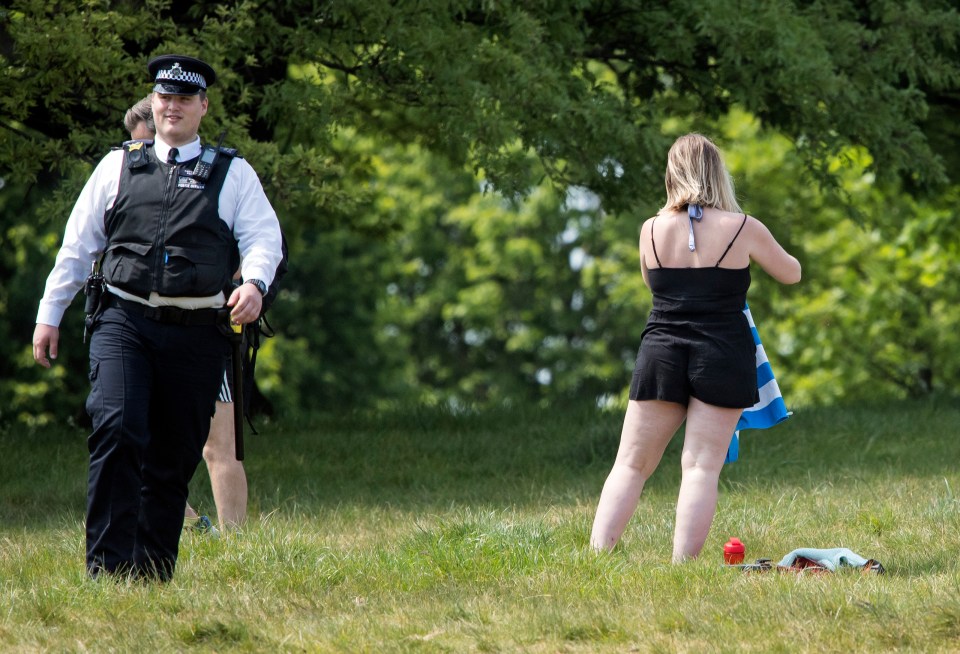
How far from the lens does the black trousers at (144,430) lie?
16.1 feet

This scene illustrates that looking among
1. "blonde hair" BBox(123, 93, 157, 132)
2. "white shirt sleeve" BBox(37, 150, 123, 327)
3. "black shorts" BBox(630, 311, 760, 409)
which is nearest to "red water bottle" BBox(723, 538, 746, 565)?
"black shorts" BBox(630, 311, 760, 409)

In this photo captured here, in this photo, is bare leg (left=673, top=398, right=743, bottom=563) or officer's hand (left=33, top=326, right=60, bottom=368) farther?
bare leg (left=673, top=398, right=743, bottom=563)

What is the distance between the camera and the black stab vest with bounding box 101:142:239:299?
4.88 meters

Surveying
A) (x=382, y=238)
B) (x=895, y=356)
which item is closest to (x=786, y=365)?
(x=895, y=356)

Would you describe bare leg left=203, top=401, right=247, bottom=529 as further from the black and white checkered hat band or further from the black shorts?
the black shorts

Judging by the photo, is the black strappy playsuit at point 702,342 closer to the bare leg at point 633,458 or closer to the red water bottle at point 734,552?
the bare leg at point 633,458

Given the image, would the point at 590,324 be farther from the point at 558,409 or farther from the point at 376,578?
the point at 376,578

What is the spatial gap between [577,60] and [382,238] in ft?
15.4

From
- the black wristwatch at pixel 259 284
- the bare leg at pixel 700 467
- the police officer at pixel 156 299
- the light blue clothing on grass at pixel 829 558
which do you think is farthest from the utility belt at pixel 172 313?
the light blue clothing on grass at pixel 829 558

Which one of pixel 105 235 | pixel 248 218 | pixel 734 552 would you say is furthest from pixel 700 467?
pixel 105 235

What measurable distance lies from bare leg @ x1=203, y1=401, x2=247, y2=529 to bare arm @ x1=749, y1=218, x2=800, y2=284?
265 cm

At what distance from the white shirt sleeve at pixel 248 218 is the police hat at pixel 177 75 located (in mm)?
328

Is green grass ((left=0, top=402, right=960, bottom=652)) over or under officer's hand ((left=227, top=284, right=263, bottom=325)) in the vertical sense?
under

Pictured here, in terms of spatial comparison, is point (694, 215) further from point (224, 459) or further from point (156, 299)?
point (224, 459)
